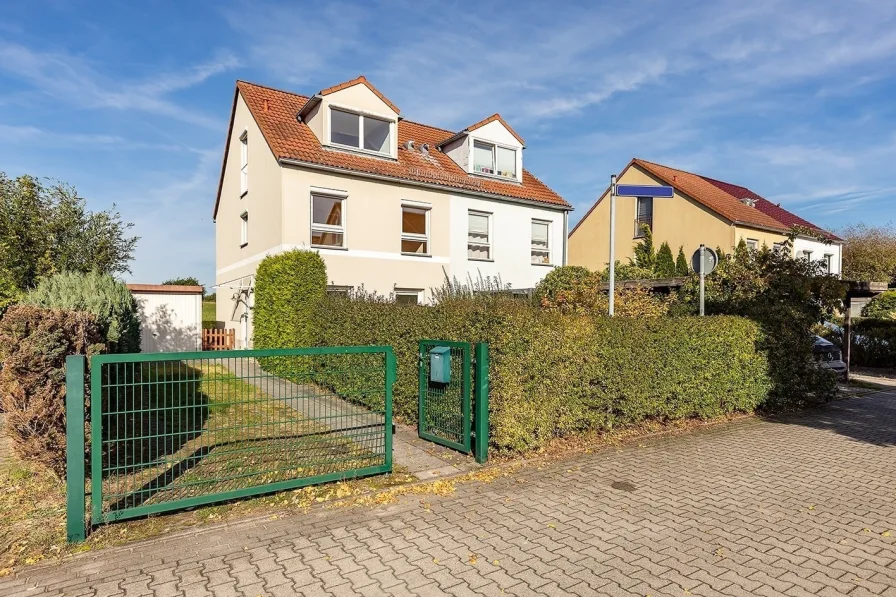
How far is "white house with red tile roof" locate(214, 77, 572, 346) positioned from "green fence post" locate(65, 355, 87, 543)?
36.4 feet

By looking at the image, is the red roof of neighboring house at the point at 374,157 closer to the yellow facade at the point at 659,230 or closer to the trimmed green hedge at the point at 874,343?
the yellow facade at the point at 659,230

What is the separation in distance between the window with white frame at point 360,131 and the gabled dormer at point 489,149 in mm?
3236

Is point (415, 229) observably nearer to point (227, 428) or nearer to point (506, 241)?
point (506, 241)

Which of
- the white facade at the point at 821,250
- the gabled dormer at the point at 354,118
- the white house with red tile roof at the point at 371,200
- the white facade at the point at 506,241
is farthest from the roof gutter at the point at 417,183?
the white facade at the point at 821,250

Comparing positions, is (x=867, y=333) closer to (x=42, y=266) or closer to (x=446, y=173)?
(x=446, y=173)

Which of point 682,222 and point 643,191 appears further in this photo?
point 682,222

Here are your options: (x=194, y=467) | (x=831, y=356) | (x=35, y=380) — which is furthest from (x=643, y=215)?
(x=35, y=380)

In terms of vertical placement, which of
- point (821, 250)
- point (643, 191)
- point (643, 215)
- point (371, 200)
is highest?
point (643, 215)

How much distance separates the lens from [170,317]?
17.6 meters

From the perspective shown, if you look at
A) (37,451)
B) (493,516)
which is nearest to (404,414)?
(493,516)

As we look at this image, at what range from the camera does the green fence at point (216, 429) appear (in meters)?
4.12

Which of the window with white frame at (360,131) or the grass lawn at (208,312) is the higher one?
the window with white frame at (360,131)

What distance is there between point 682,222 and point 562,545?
968 inches

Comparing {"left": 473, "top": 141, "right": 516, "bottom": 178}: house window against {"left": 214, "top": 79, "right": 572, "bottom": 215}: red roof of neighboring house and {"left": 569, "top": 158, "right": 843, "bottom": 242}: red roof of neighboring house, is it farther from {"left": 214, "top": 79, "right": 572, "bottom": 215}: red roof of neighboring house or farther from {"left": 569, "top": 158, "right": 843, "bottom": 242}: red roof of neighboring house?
{"left": 569, "top": 158, "right": 843, "bottom": 242}: red roof of neighboring house
